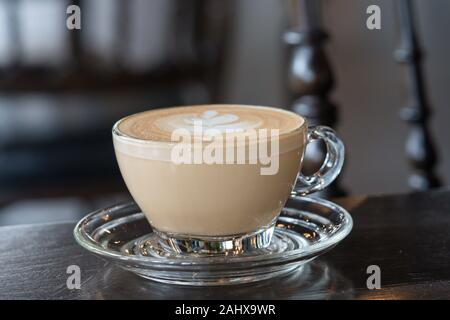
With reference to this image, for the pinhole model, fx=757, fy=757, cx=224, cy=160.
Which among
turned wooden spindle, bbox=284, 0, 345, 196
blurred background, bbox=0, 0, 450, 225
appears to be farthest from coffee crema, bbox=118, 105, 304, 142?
blurred background, bbox=0, 0, 450, 225

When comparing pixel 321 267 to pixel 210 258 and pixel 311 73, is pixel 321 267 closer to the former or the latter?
pixel 210 258

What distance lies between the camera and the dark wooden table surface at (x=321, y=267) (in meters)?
0.41

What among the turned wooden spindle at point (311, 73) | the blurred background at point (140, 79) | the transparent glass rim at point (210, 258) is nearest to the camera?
the transparent glass rim at point (210, 258)

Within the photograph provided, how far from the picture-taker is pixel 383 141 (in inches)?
63.4

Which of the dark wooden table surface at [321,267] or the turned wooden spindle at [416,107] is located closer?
the dark wooden table surface at [321,267]

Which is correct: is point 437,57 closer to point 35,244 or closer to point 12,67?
point 12,67

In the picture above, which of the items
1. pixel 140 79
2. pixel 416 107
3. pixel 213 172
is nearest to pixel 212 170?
pixel 213 172

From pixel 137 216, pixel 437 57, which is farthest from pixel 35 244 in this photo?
pixel 437 57

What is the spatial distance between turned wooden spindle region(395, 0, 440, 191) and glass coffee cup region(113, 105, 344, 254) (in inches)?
18.4

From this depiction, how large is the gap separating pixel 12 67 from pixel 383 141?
0.79 m

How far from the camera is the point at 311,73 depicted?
31.8 inches

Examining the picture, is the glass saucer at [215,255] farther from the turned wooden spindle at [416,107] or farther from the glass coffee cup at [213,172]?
the turned wooden spindle at [416,107]

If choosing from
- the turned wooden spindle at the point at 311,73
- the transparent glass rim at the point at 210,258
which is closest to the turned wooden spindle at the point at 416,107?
the turned wooden spindle at the point at 311,73

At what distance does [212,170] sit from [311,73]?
0.41 metres
